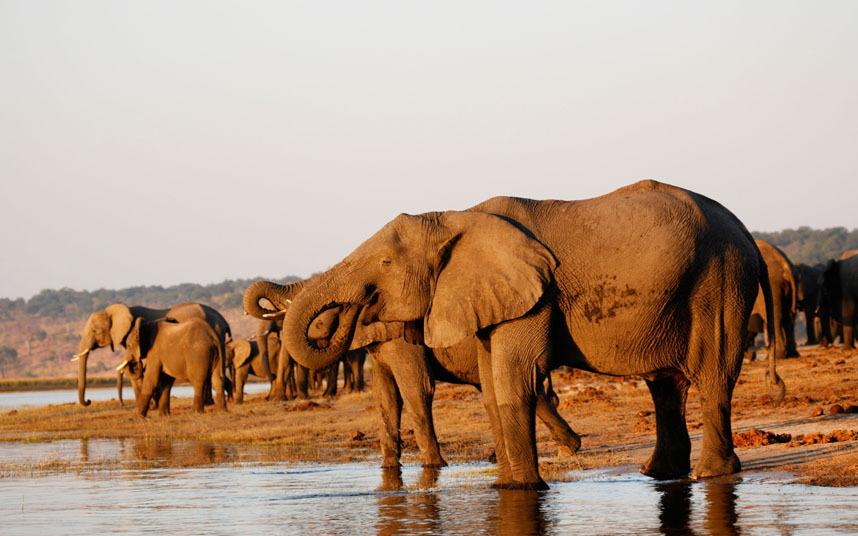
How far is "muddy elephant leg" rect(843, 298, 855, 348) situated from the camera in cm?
3316

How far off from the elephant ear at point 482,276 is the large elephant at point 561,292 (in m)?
0.01

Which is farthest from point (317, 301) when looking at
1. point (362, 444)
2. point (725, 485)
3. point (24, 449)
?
point (24, 449)

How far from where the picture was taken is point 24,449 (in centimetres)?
2223

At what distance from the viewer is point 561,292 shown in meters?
12.2

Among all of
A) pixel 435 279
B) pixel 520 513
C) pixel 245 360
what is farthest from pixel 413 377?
pixel 245 360

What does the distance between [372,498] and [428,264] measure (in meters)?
2.18

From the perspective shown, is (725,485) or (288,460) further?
(288,460)

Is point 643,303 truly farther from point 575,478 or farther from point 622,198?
point 575,478

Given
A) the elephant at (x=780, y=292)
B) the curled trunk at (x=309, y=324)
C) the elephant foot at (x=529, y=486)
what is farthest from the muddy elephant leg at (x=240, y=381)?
the elephant foot at (x=529, y=486)

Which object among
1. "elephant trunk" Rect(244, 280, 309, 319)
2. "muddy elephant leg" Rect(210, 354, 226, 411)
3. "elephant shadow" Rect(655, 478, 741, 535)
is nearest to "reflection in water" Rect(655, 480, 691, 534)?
"elephant shadow" Rect(655, 478, 741, 535)

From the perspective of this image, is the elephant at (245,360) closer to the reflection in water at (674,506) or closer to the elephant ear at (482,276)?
the elephant ear at (482,276)

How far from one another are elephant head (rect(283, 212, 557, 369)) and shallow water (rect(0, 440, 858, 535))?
146cm

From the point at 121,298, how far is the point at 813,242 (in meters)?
81.9

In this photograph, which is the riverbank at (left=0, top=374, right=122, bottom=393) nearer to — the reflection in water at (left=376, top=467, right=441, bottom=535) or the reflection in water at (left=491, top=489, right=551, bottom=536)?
the reflection in water at (left=376, top=467, right=441, bottom=535)
